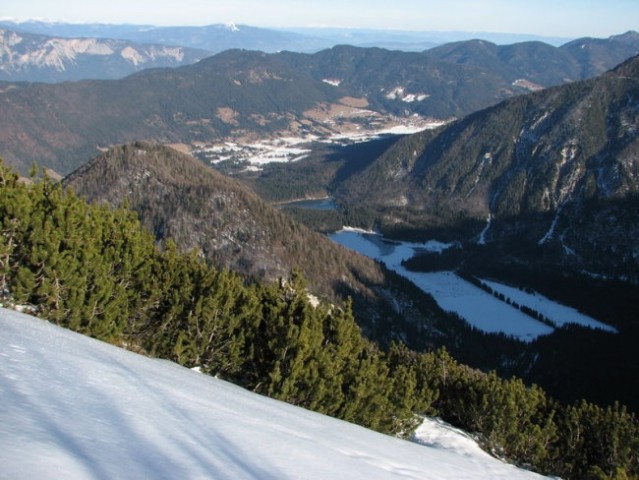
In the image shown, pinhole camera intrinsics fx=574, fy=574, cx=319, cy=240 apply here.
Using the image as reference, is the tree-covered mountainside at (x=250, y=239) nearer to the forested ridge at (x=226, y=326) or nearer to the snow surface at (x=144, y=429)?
the forested ridge at (x=226, y=326)

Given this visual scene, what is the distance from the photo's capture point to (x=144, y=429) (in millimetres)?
10133

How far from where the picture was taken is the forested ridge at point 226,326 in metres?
19.1

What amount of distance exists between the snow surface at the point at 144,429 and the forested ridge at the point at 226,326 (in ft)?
11.9

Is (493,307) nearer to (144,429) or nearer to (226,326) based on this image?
(226,326)

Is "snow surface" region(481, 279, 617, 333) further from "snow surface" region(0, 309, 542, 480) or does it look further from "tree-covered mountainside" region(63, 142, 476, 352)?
"snow surface" region(0, 309, 542, 480)

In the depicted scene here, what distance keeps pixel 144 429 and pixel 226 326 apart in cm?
1381

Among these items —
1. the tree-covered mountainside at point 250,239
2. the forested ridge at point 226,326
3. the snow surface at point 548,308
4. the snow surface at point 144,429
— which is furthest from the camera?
the snow surface at point 548,308

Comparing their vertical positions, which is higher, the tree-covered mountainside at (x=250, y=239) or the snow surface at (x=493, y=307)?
the tree-covered mountainside at (x=250, y=239)

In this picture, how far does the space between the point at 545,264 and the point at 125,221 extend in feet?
586

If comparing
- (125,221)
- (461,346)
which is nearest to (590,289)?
(461,346)

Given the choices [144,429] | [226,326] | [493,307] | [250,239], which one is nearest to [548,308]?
[493,307]

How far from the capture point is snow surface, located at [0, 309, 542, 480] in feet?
27.0

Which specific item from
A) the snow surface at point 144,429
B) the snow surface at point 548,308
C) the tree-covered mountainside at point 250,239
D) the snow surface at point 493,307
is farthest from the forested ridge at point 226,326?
the snow surface at point 548,308

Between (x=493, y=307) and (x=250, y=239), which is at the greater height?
(x=250, y=239)
